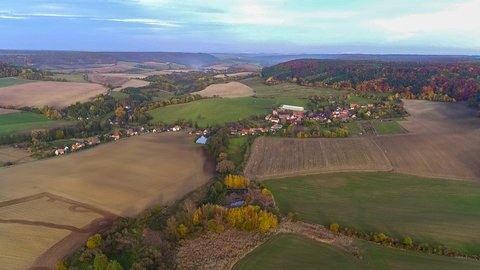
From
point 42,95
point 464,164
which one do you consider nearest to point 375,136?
point 464,164

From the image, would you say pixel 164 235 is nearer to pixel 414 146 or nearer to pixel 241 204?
pixel 241 204

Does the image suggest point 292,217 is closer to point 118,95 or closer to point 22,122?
point 22,122

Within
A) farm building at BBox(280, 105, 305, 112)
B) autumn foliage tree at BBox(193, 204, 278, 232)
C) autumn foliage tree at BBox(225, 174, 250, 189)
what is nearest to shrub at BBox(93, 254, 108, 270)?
autumn foliage tree at BBox(193, 204, 278, 232)

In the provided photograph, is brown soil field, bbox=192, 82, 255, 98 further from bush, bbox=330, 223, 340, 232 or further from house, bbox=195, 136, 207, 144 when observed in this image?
bush, bbox=330, 223, 340, 232

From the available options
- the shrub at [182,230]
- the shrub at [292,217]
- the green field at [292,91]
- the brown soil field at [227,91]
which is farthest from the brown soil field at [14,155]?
the green field at [292,91]

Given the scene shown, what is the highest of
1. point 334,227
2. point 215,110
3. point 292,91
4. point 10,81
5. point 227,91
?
point 10,81

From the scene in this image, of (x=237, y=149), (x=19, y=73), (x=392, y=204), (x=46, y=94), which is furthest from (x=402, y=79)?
(x=19, y=73)
